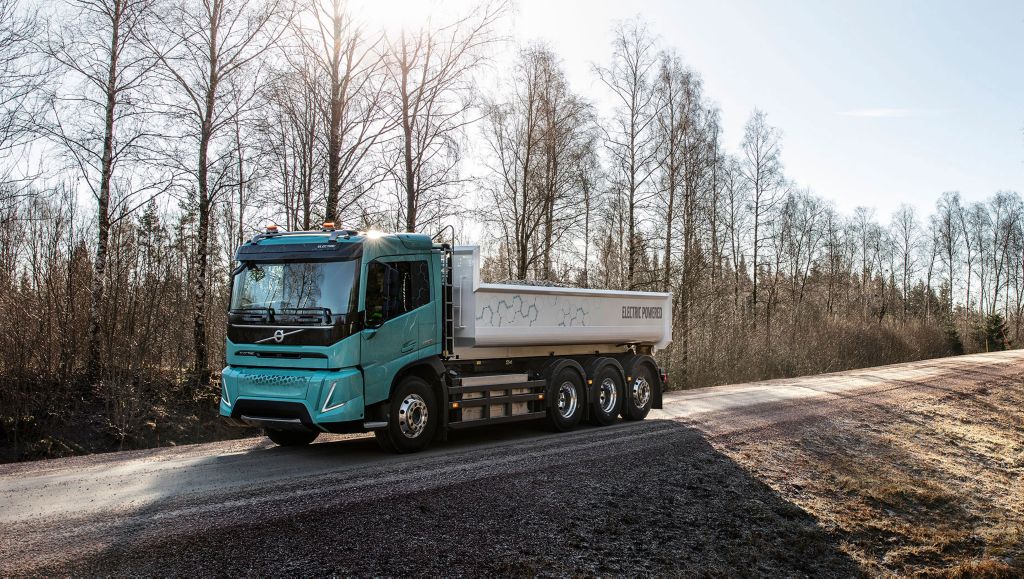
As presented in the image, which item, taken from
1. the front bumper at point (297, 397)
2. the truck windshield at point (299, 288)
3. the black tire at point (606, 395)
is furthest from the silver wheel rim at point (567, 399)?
the truck windshield at point (299, 288)

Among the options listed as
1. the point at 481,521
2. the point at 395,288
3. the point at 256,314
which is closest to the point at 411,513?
the point at 481,521

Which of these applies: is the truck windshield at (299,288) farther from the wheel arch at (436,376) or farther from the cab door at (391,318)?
the wheel arch at (436,376)

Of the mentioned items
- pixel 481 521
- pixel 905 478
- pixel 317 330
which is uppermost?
pixel 317 330

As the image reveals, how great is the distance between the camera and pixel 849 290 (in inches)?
2579

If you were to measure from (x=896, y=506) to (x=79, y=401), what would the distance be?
13.2 metres

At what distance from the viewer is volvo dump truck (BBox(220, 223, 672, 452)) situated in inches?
328

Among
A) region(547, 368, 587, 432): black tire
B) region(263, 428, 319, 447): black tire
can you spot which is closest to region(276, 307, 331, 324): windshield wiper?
region(263, 428, 319, 447): black tire

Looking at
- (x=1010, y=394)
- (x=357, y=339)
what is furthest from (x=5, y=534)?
(x=1010, y=394)

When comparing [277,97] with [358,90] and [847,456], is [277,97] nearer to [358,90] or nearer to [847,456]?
[358,90]

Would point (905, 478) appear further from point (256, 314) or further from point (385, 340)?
point (256, 314)

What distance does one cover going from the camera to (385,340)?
345 inches

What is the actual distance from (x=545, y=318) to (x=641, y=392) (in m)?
3.24

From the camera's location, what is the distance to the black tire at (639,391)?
12680 mm

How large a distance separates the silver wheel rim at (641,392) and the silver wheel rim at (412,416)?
191 inches
